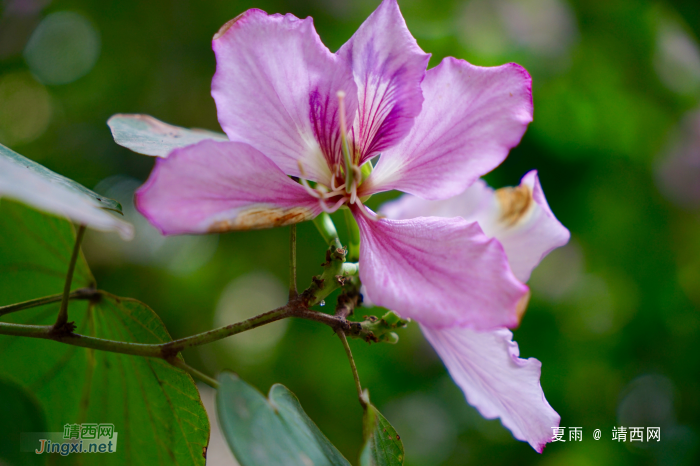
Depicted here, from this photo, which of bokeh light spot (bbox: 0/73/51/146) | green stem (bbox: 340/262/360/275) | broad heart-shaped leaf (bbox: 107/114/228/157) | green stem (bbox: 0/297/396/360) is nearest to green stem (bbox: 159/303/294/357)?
green stem (bbox: 0/297/396/360)

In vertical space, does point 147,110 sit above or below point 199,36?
below

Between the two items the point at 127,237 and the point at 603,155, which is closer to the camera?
the point at 127,237

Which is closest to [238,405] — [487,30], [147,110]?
[487,30]

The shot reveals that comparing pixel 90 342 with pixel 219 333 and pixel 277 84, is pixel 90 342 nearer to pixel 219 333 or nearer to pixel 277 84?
pixel 219 333

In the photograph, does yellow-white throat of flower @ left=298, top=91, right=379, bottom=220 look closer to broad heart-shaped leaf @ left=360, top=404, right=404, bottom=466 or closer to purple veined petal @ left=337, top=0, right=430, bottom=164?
purple veined petal @ left=337, top=0, right=430, bottom=164

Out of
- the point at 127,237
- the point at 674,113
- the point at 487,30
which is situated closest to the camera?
the point at 127,237

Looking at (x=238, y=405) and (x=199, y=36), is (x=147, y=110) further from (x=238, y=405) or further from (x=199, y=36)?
(x=238, y=405)

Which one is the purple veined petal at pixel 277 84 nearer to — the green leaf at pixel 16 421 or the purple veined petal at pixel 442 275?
the purple veined petal at pixel 442 275

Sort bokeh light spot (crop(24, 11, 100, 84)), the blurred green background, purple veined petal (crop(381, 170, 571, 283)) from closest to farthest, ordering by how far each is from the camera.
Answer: purple veined petal (crop(381, 170, 571, 283)), the blurred green background, bokeh light spot (crop(24, 11, 100, 84))
